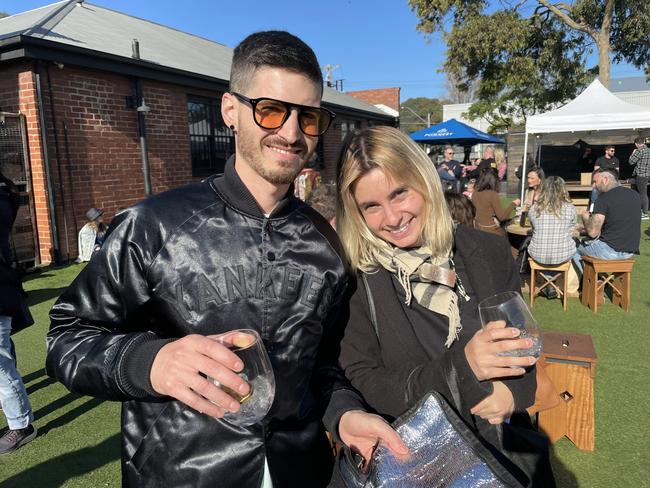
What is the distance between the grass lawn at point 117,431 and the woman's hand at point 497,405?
7.02 ft

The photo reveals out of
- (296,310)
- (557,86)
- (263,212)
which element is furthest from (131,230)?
(557,86)

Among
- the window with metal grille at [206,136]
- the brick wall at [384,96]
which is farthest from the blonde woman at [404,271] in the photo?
the brick wall at [384,96]

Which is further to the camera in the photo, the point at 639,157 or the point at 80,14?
the point at 639,157

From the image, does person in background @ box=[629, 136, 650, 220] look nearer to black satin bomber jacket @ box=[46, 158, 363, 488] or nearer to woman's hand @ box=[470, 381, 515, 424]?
woman's hand @ box=[470, 381, 515, 424]

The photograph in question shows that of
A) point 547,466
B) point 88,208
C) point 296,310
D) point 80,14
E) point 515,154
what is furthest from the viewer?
point 515,154

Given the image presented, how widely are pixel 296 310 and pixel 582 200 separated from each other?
16775 millimetres

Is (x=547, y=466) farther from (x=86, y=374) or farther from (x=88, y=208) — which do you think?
(x=88, y=208)

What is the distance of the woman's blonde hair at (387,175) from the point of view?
1.79 m

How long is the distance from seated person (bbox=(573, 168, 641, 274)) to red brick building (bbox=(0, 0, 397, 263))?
8395 mm

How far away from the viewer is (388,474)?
50.9 inches

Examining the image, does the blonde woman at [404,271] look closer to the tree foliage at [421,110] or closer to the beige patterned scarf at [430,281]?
the beige patterned scarf at [430,281]

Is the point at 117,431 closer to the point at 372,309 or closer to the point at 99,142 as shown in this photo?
the point at 372,309

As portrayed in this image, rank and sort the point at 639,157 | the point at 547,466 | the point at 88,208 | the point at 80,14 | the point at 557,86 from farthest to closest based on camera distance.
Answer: the point at 557,86
the point at 639,157
the point at 80,14
the point at 88,208
the point at 547,466

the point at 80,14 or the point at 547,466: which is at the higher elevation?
the point at 80,14
